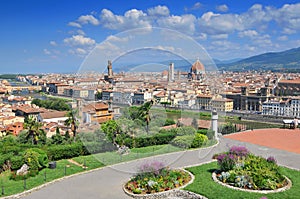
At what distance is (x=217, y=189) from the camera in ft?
23.4

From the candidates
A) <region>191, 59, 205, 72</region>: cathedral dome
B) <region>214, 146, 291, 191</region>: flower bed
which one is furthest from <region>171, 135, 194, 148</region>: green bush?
<region>214, 146, 291, 191</region>: flower bed

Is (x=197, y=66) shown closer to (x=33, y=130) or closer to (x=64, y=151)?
(x=64, y=151)

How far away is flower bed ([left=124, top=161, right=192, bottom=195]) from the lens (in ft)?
23.4

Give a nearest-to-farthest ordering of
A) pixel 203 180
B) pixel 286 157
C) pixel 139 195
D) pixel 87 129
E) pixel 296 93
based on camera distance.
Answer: pixel 87 129
pixel 139 195
pixel 203 180
pixel 286 157
pixel 296 93

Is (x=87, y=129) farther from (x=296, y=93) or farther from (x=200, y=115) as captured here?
(x=296, y=93)

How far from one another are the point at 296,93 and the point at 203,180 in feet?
170

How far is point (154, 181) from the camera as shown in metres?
7.24

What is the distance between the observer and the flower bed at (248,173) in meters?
7.15

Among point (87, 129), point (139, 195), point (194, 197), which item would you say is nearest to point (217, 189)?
point (194, 197)

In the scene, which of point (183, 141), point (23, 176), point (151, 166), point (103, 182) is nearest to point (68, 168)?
point (23, 176)

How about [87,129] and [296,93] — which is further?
[296,93]

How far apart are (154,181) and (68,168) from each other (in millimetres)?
3376

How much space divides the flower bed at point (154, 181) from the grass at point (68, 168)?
1.42 ft

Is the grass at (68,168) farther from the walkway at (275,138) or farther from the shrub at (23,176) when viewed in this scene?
the walkway at (275,138)
